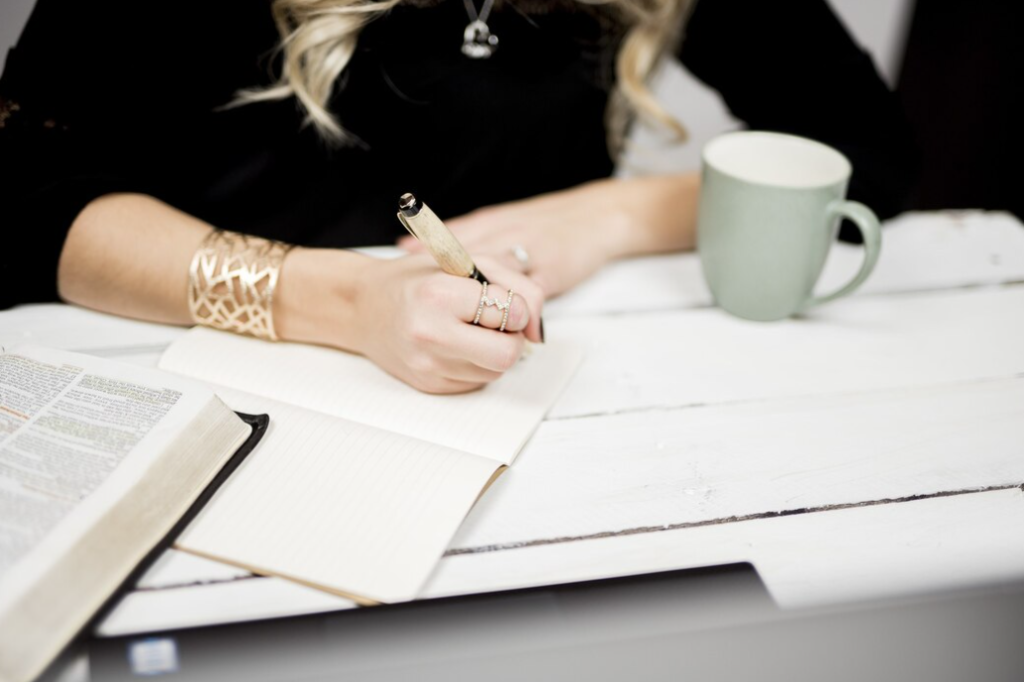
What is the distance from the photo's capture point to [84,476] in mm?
490

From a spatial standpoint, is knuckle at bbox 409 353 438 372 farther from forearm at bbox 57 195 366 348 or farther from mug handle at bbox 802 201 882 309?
mug handle at bbox 802 201 882 309

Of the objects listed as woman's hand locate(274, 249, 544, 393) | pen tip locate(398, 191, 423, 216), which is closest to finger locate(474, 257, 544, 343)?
woman's hand locate(274, 249, 544, 393)

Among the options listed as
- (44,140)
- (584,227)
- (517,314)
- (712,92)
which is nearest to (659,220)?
(584,227)

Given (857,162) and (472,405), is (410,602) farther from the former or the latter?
(857,162)

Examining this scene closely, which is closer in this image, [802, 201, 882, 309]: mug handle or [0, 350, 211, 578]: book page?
[0, 350, 211, 578]: book page

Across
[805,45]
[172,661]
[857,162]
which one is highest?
[805,45]

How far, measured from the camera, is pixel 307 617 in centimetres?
48

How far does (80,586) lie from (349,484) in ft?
0.55

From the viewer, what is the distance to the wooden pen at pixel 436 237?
21.4 inches

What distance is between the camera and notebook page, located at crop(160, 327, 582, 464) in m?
0.62

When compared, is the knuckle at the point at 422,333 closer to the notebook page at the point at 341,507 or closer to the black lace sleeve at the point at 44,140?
the notebook page at the point at 341,507

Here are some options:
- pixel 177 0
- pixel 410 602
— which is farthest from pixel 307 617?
pixel 177 0

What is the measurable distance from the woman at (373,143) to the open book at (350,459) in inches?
1.1

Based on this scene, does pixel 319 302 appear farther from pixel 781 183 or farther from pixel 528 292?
pixel 781 183
